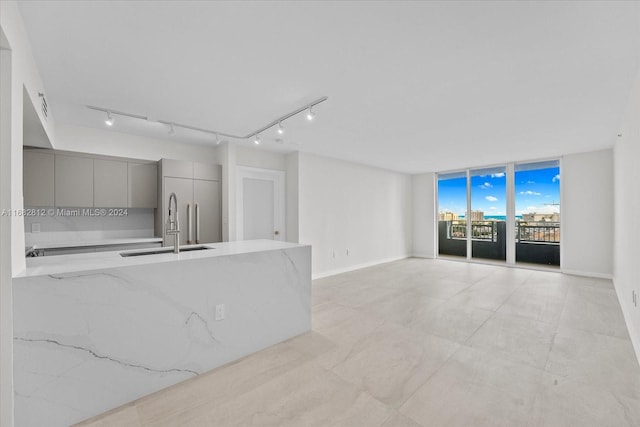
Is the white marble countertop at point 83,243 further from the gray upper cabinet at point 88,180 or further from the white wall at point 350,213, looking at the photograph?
the white wall at point 350,213

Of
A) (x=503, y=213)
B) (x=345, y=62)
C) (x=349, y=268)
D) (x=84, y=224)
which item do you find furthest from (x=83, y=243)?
(x=503, y=213)

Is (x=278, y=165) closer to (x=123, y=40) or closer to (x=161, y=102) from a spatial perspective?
(x=161, y=102)

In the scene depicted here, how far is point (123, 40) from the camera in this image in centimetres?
191

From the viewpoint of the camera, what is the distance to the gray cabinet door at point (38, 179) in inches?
128

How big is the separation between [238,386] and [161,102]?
9.64 ft

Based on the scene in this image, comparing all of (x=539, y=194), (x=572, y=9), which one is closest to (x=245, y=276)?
(x=572, y=9)

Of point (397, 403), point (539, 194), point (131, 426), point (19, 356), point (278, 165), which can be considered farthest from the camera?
point (539, 194)

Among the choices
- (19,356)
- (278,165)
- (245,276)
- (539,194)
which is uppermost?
(278,165)

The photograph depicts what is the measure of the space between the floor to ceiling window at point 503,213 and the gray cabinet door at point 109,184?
24.3ft

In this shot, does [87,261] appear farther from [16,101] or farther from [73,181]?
[73,181]

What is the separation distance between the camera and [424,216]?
7.89 meters

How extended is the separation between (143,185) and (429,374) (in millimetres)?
4450

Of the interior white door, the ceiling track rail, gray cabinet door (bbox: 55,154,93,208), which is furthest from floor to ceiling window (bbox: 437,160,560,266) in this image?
gray cabinet door (bbox: 55,154,93,208)

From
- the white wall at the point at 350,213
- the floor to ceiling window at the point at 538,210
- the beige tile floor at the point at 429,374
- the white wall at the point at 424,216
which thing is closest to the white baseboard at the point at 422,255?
the white wall at the point at 424,216
